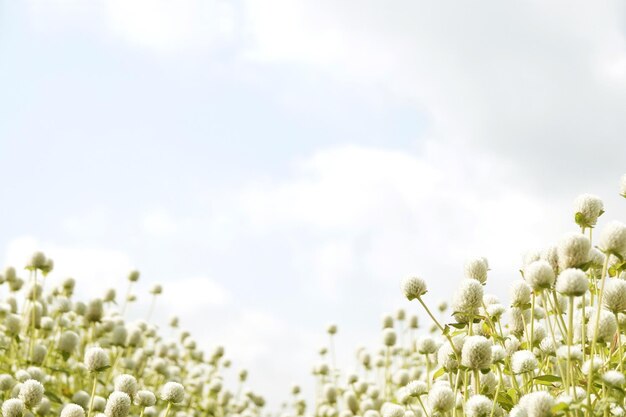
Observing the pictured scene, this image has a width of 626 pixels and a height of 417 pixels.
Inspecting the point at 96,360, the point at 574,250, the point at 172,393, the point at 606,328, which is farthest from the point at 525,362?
the point at 96,360

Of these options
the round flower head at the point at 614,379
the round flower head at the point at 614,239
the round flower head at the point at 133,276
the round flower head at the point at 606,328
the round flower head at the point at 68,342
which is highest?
the round flower head at the point at 133,276

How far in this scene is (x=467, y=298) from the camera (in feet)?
9.11

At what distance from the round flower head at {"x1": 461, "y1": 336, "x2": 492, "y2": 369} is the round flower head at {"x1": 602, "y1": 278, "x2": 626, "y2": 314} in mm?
445

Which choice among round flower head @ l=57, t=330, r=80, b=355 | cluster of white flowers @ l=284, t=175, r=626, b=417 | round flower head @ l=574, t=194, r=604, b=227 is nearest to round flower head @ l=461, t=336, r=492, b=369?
cluster of white flowers @ l=284, t=175, r=626, b=417

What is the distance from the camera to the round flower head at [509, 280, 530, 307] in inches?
123

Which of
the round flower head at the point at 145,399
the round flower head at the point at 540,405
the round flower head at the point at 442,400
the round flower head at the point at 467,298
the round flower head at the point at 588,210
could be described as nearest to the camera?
the round flower head at the point at 540,405

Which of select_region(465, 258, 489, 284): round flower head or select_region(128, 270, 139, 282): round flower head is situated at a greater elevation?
select_region(128, 270, 139, 282): round flower head

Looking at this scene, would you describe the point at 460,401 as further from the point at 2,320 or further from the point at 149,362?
the point at 149,362

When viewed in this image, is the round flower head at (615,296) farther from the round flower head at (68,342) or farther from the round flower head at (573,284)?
the round flower head at (68,342)

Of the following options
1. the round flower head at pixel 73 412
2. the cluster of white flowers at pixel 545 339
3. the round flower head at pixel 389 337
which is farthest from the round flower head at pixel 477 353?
the round flower head at pixel 389 337

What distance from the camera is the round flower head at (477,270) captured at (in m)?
3.14

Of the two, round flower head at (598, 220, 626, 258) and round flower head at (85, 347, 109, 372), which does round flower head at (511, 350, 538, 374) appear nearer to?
round flower head at (598, 220, 626, 258)

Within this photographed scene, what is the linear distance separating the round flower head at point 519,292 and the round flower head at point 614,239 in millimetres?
597

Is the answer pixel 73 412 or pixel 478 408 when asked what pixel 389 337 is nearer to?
pixel 73 412
